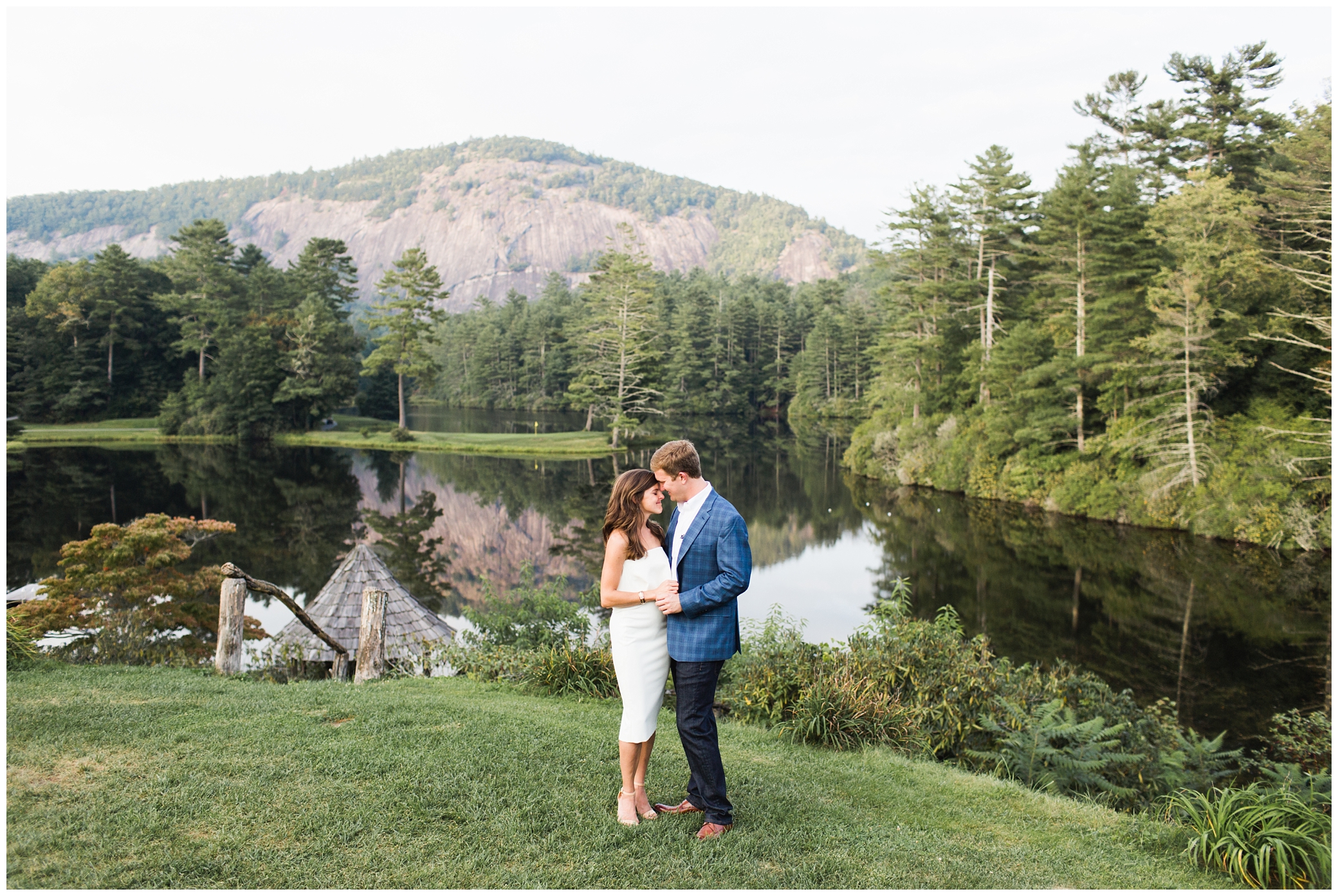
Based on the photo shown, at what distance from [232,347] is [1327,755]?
4475 centimetres

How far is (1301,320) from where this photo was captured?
56.2ft

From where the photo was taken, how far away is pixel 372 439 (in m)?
39.7

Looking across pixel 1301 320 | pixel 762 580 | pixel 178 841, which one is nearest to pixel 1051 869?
pixel 178 841

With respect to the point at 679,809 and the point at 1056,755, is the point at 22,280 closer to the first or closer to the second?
the point at 679,809

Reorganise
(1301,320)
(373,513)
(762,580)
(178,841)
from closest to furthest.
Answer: (178,841)
(762,580)
(1301,320)
(373,513)

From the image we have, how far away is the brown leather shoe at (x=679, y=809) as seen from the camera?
3.83 meters

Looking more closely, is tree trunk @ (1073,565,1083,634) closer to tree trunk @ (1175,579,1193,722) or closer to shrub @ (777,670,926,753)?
tree trunk @ (1175,579,1193,722)

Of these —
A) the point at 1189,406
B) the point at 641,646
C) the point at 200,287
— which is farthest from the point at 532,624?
the point at 200,287

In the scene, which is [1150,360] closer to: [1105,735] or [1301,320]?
[1301,320]

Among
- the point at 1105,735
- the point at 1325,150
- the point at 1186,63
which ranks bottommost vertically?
the point at 1105,735

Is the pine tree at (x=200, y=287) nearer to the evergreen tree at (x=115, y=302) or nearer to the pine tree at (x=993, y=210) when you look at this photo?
the evergreen tree at (x=115, y=302)

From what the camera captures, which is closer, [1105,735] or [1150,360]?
[1105,735]

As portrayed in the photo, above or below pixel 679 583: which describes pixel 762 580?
below

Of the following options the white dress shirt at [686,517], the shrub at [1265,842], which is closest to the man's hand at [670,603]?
Result: the white dress shirt at [686,517]
